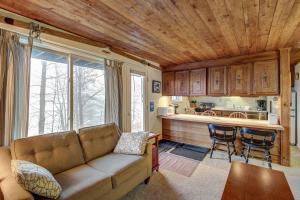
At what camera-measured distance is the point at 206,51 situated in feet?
11.5

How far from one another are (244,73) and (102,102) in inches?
133

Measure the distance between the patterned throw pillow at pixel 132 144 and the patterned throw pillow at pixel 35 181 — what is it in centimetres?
118

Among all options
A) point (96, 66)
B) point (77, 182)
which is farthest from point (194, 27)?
point (77, 182)

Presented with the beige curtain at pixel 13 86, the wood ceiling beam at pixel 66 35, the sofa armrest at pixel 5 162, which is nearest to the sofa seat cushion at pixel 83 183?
the sofa armrest at pixel 5 162

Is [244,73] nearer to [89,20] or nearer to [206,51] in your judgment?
[206,51]

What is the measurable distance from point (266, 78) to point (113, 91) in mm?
3383

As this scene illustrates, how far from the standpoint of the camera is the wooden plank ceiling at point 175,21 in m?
1.76

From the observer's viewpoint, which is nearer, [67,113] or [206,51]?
[67,113]

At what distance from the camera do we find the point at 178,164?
3334 mm

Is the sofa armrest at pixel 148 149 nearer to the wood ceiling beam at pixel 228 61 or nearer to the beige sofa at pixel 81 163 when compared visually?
the beige sofa at pixel 81 163

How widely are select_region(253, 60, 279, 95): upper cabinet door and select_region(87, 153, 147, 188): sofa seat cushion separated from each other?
309 cm

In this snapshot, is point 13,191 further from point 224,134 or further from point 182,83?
point 182,83

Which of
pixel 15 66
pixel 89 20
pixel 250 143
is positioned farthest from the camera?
pixel 250 143

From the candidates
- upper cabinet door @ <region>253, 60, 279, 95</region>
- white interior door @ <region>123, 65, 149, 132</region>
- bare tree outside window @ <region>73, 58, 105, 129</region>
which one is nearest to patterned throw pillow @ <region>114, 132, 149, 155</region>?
bare tree outside window @ <region>73, 58, 105, 129</region>
